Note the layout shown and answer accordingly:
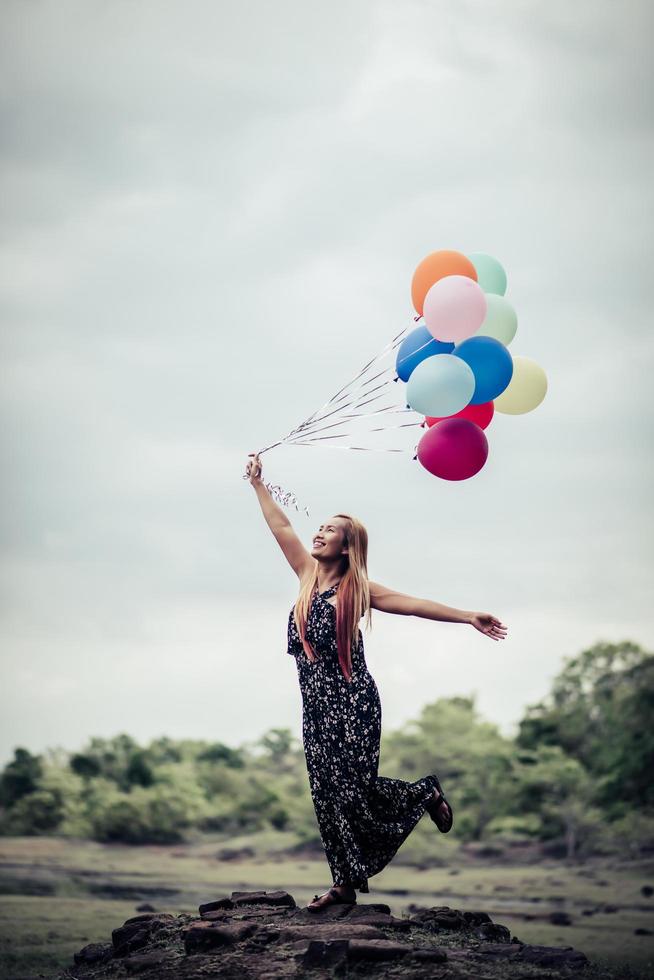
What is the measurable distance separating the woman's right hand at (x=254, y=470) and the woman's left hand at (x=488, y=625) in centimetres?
172

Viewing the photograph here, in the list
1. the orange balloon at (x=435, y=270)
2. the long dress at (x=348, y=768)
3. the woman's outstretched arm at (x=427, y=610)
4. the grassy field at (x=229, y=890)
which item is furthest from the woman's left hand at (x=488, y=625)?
the grassy field at (x=229, y=890)

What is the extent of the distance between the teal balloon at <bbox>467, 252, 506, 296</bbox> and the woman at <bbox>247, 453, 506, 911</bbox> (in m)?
2.14

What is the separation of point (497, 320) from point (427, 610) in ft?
6.86

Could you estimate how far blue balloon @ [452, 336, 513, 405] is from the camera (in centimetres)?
689

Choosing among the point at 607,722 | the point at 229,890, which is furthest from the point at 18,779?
the point at 607,722

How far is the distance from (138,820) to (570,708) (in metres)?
10.7

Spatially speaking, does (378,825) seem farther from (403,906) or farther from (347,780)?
(403,906)

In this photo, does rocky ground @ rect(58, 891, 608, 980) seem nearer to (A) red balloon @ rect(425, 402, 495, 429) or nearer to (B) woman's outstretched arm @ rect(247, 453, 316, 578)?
(B) woman's outstretched arm @ rect(247, 453, 316, 578)

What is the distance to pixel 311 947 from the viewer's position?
232 inches

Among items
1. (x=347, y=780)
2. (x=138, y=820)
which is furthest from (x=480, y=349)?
(x=138, y=820)

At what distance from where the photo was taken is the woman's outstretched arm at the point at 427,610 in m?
6.43

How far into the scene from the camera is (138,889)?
1609 centimetres

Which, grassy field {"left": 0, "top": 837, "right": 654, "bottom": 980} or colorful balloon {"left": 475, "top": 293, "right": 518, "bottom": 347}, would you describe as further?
grassy field {"left": 0, "top": 837, "right": 654, "bottom": 980}

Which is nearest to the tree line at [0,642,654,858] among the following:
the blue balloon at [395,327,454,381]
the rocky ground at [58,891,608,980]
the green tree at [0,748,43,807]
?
the green tree at [0,748,43,807]
